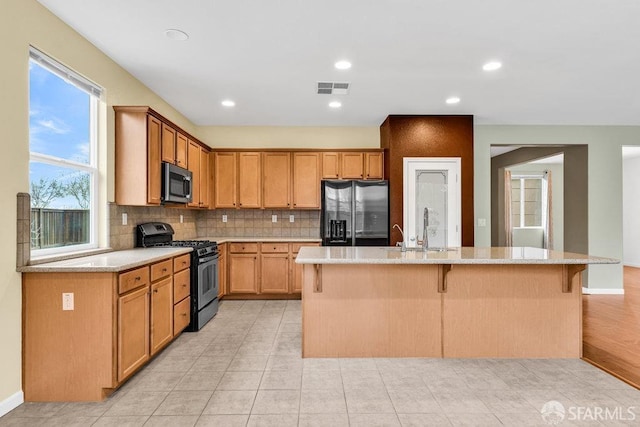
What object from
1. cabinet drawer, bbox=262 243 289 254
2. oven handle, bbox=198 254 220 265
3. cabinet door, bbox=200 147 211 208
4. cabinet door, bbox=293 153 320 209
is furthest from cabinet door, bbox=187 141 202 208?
cabinet door, bbox=293 153 320 209

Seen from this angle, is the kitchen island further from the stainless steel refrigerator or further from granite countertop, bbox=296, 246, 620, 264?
the stainless steel refrigerator

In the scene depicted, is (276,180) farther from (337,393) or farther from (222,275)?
(337,393)

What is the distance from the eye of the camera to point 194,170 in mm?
4816

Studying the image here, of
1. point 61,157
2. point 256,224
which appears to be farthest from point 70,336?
point 256,224

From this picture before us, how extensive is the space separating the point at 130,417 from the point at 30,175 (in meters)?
1.81

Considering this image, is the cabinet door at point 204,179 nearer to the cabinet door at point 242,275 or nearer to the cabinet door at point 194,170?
the cabinet door at point 194,170

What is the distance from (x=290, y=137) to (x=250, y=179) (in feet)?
3.18

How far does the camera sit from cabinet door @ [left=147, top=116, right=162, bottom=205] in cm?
352

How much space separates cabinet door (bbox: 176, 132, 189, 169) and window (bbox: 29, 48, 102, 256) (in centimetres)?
102

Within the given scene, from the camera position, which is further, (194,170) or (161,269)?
(194,170)

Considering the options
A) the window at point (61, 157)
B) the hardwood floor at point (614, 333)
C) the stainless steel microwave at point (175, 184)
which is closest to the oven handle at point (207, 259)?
the stainless steel microwave at point (175, 184)

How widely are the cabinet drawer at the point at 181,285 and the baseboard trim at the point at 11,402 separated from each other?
127 centimetres

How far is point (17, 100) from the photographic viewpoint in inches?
91.6

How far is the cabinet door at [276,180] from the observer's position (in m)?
5.46
